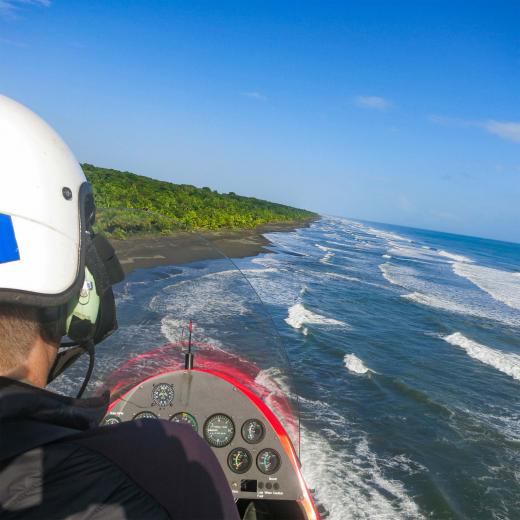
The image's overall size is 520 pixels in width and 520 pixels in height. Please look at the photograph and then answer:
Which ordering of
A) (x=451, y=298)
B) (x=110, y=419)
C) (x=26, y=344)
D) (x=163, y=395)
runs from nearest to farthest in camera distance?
(x=26, y=344) → (x=110, y=419) → (x=163, y=395) → (x=451, y=298)

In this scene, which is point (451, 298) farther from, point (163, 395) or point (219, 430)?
point (163, 395)

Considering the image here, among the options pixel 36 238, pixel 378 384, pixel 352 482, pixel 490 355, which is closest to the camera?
pixel 36 238

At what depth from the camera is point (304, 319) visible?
45.9 feet

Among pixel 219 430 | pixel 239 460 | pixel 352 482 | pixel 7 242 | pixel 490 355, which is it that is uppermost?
pixel 7 242

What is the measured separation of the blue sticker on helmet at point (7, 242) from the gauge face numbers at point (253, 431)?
86.4 inches

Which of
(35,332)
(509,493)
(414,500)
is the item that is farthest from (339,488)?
(35,332)

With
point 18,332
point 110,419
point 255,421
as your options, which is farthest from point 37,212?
point 255,421

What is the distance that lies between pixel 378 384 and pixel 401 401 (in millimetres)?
793

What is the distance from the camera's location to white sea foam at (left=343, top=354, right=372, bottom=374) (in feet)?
34.7

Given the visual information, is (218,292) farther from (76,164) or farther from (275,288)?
(275,288)

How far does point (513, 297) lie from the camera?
28391 mm

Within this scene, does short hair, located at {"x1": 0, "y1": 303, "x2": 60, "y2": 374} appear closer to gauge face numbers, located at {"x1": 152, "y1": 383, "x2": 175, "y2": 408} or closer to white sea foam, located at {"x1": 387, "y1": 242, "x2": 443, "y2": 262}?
gauge face numbers, located at {"x1": 152, "y1": 383, "x2": 175, "y2": 408}

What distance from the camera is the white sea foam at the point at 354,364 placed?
10578 millimetres

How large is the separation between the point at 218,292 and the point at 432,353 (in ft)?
36.1
